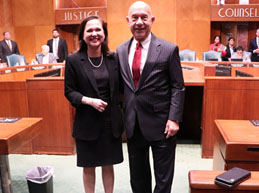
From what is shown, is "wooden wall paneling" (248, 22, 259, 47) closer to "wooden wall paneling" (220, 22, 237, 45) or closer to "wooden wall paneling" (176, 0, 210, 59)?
"wooden wall paneling" (220, 22, 237, 45)

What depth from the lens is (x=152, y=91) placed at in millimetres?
1890

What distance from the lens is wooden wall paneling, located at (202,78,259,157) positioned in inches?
124

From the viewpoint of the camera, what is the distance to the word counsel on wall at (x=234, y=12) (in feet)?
30.4

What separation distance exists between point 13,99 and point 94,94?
71.5 inches

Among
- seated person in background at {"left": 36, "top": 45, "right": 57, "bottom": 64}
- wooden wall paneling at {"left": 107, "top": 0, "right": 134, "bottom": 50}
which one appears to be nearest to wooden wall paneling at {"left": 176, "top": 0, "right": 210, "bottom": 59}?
wooden wall paneling at {"left": 107, "top": 0, "right": 134, "bottom": 50}

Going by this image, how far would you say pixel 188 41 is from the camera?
368 inches

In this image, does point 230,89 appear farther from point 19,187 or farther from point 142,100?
point 19,187

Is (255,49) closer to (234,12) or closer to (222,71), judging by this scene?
(234,12)

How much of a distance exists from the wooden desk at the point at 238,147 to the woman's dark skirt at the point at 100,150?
70cm

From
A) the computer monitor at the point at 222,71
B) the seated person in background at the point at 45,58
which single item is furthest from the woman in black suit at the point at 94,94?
the seated person in background at the point at 45,58

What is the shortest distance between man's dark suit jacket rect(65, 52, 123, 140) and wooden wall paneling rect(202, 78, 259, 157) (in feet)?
4.81

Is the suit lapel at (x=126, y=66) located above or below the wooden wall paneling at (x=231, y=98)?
above

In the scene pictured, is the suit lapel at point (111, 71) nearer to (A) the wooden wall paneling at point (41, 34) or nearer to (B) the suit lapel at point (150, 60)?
(B) the suit lapel at point (150, 60)

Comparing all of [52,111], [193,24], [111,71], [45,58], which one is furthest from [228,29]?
[111,71]
